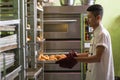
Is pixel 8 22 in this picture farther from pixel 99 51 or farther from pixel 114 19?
pixel 114 19

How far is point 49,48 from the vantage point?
5406 millimetres

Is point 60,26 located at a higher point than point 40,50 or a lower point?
higher

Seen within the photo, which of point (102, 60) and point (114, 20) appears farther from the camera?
point (114, 20)

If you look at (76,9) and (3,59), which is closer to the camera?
(3,59)

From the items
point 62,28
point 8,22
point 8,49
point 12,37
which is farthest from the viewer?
point 62,28

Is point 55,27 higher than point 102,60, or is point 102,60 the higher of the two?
point 55,27

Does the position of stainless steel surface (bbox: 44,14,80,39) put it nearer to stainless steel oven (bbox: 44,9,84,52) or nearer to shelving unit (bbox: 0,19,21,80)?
stainless steel oven (bbox: 44,9,84,52)

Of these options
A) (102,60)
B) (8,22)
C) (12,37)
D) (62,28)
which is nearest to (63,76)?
(62,28)

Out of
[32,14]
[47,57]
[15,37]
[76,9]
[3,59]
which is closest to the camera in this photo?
[3,59]

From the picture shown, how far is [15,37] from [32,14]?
1.55 metres

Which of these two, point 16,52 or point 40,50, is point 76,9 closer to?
point 40,50

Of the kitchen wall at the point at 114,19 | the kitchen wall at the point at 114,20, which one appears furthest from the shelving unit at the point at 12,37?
the kitchen wall at the point at 114,20

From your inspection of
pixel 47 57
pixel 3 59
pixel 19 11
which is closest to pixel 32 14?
pixel 47 57

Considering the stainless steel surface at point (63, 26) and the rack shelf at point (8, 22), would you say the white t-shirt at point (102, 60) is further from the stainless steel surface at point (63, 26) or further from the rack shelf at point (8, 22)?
A: the stainless steel surface at point (63, 26)
